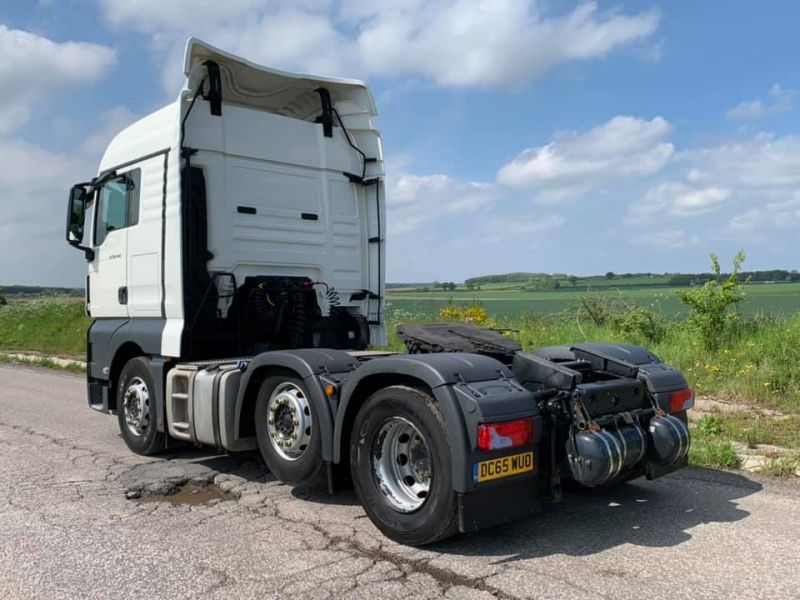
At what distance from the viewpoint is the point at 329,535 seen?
468 centimetres

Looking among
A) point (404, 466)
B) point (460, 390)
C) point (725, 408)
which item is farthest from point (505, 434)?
point (725, 408)

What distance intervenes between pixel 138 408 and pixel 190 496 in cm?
183

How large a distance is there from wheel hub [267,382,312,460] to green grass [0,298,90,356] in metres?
15.6

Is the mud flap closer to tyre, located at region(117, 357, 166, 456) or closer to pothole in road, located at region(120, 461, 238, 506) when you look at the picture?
pothole in road, located at region(120, 461, 238, 506)

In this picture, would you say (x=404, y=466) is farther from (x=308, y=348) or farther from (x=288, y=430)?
(x=308, y=348)

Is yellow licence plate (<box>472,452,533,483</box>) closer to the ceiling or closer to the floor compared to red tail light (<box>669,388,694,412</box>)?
closer to the floor

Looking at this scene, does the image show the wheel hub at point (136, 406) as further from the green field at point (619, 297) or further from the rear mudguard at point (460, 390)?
Result: the green field at point (619, 297)

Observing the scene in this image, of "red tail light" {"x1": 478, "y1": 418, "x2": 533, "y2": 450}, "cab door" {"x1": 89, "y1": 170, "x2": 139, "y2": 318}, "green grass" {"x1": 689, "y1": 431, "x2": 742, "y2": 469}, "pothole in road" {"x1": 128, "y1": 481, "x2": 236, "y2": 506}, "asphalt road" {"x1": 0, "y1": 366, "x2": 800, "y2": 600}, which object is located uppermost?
"cab door" {"x1": 89, "y1": 170, "x2": 139, "y2": 318}

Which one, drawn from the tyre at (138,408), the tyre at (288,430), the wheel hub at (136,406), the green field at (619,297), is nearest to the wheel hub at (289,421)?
the tyre at (288,430)

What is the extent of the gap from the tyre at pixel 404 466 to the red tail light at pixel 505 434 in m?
0.24

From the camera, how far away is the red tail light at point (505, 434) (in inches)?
157

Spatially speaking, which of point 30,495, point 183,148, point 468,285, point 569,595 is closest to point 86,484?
point 30,495

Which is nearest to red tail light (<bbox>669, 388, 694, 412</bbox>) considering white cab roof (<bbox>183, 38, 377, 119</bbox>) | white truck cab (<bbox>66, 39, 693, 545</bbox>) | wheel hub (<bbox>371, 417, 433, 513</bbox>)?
white truck cab (<bbox>66, 39, 693, 545</bbox>)

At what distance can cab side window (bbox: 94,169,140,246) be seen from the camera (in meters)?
7.29
